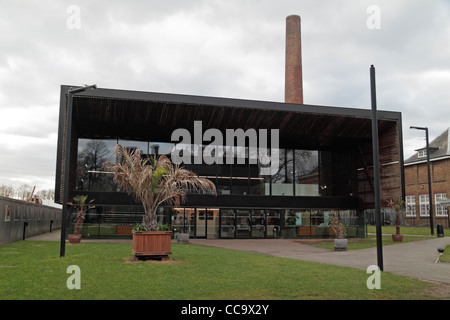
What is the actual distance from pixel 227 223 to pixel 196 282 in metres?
20.4

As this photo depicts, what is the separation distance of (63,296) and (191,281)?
3098 mm

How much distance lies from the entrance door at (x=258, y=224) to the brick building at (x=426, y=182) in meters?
23.0

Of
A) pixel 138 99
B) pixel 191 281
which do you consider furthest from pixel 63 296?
pixel 138 99

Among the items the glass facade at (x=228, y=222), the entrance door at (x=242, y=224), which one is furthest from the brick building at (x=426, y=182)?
the entrance door at (x=242, y=224)

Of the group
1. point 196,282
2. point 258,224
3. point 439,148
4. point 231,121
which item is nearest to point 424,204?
point 439,148

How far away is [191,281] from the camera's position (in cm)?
1011

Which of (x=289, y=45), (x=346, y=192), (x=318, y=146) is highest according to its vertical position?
(x=289, y=45)

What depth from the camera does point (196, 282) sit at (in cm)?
994

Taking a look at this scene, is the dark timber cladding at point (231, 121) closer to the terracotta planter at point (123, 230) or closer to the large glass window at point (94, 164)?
the large glass window at point (94, 164)

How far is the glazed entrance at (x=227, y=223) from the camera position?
97.2 ft

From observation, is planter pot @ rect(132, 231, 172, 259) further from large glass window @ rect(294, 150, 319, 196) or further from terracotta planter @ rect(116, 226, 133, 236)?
large glass window @ rect(294, 150, 319, 196)

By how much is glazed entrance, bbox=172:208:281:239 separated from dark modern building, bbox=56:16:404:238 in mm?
72
